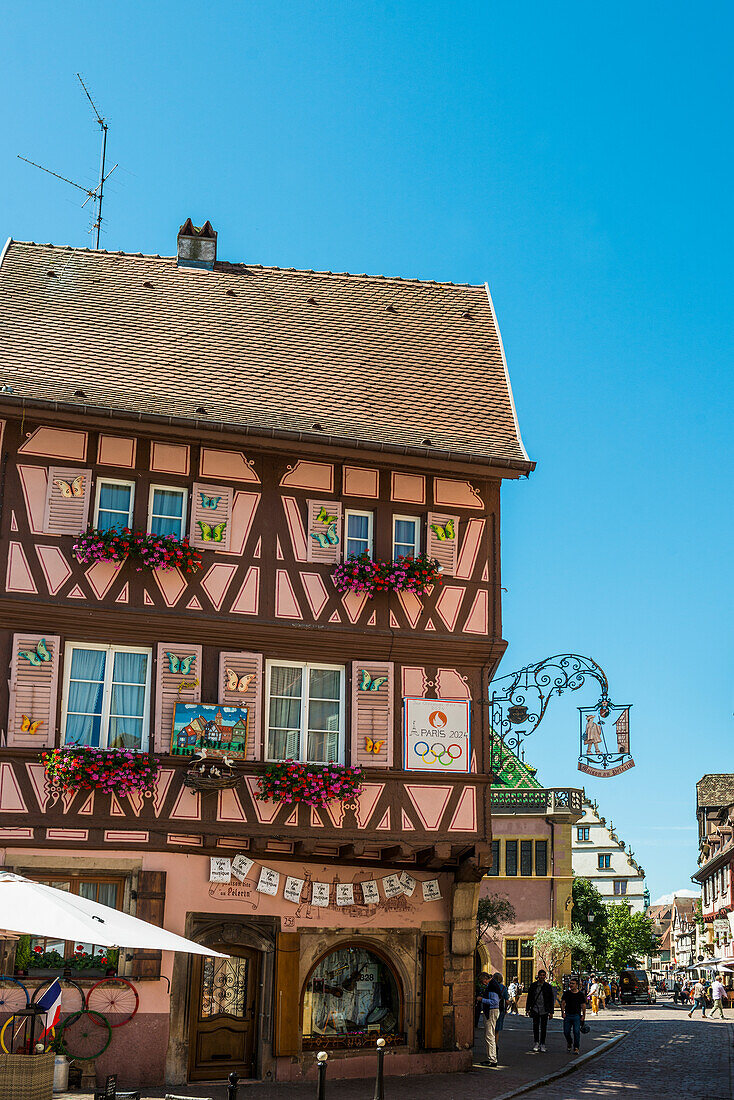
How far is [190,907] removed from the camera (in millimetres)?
17266

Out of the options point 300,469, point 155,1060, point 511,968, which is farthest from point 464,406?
point 511,968

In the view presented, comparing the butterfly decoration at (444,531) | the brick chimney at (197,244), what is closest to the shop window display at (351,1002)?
the butterfly decoration at (444,531)

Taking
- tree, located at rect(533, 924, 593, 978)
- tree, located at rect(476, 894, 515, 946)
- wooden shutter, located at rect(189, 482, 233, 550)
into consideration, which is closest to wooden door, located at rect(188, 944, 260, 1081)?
wooden shutter, located at rect(189, 482, 233, 550)

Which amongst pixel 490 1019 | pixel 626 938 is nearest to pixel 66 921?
pixel 490 1019

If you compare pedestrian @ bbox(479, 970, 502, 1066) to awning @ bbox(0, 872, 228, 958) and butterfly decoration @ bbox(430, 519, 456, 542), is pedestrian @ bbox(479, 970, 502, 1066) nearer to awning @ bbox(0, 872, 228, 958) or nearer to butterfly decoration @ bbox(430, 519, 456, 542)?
butterfly decoration @ bbox(430, 519, 456, 542)

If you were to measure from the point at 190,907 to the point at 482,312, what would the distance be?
39.4ft

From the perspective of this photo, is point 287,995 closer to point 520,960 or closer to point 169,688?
point 169,688

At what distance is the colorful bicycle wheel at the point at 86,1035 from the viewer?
1614cm

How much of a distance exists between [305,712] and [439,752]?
2013 millimetres

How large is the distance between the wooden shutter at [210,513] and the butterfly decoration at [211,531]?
3 cm

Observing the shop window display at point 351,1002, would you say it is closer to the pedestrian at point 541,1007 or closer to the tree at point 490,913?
the pedestrian at point 541,1007

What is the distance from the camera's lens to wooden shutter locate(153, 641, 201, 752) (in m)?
17.2

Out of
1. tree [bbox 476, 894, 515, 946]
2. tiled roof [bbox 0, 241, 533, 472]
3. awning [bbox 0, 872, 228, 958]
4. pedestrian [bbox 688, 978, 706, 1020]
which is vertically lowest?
pedestrian [bbox 688, 978, 706, 1020]

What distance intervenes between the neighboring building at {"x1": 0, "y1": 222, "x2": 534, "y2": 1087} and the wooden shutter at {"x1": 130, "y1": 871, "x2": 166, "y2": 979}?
1.3 inches
